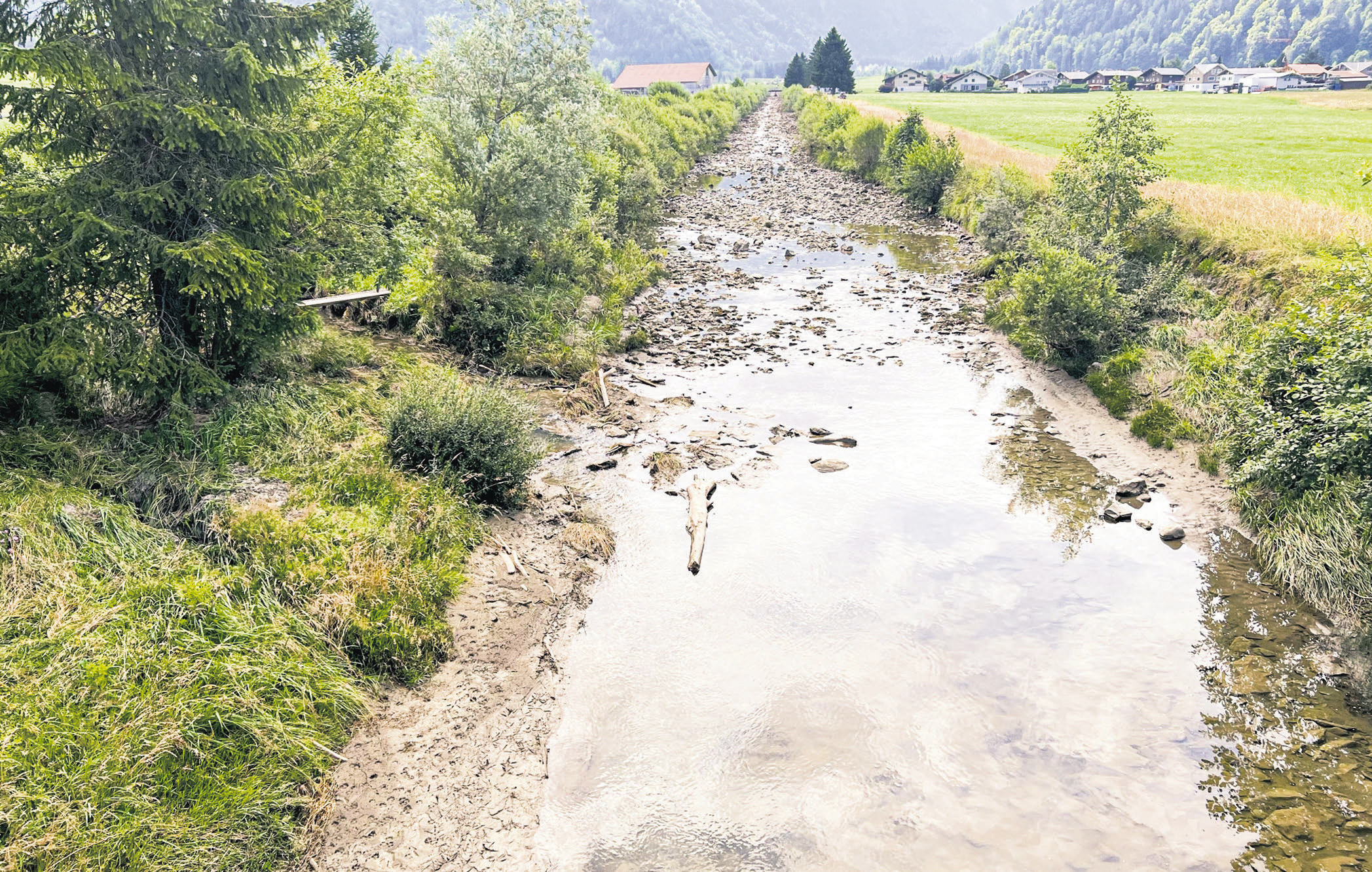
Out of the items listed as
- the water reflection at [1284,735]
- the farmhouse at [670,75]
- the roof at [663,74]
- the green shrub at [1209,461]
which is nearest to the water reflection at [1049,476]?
the green shrub at [1209,461]

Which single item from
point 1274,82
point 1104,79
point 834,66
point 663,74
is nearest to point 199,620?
point 834,66

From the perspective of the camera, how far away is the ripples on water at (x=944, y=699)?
7.52m

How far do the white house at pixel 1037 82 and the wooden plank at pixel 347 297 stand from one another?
540 ft

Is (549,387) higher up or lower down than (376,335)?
lower down

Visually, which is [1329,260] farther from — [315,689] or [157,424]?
[157,424]

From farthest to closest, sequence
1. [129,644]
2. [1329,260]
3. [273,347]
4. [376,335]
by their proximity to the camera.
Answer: [376,335], [1329,260], [273,347], [129,644]

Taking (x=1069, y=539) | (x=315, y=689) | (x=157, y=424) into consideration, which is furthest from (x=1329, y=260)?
(x=157, y=424)

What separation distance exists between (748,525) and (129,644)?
897cm

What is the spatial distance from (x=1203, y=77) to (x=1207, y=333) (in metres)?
173

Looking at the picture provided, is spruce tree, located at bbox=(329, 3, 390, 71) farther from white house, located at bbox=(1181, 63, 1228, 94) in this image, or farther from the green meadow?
white house, located at bbox=(1181, 63, 1228, 94)

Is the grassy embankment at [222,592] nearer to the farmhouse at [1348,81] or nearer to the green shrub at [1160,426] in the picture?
the green shrub at [1160,426]

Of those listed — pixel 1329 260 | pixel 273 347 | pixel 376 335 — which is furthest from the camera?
pixel 376 335

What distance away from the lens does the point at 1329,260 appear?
575 inches

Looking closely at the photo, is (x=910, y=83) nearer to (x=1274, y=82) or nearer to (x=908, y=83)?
(x=908, y=83)
